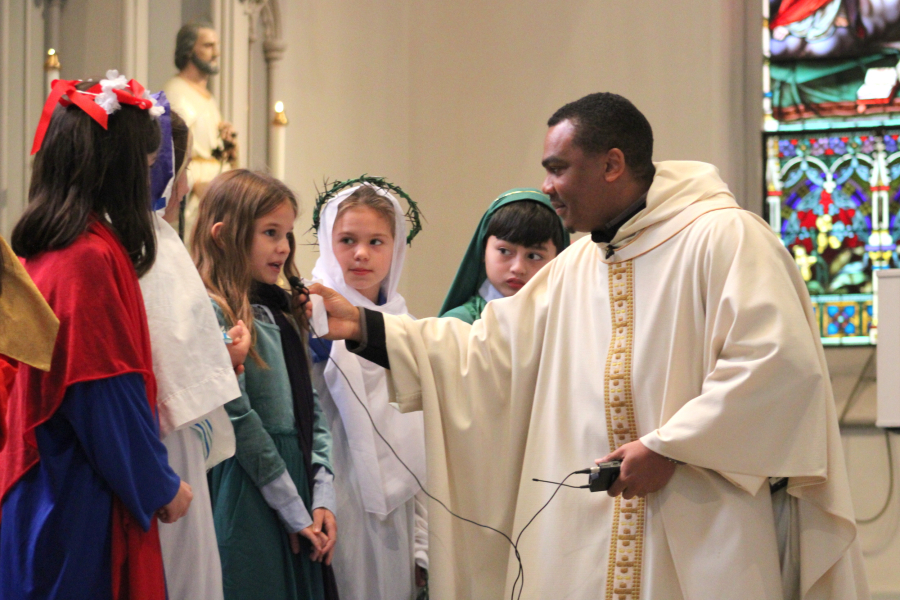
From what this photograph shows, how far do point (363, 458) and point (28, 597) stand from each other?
140cm

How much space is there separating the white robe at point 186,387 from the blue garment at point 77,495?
0.19 meters

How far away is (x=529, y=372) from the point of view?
2.92m

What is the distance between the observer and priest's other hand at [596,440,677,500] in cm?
243

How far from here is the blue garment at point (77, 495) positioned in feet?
6.38

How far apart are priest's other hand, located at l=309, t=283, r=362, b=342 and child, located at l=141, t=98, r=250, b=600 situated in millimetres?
525

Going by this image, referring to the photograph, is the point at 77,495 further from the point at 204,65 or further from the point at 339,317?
the point at 204,65

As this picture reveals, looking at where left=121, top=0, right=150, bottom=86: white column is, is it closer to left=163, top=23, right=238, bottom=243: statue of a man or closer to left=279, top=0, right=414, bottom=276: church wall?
left=163, top=23, right=238, bottom=243: statue of a man

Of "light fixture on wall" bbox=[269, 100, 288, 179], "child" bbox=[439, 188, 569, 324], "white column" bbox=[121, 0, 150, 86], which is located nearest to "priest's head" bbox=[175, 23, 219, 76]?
"white column" bbox=[121, 0, 150, 86]

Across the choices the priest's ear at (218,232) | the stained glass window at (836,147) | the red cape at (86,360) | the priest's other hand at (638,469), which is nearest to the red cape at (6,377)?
the red cape at (86,360)

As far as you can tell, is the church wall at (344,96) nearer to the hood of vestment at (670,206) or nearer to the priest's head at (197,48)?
the priest's head at (197,48)

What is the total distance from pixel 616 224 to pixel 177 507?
143cm

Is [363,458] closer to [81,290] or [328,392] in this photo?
[328,392]

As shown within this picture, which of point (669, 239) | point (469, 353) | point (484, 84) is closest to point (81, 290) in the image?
point (469, 353)

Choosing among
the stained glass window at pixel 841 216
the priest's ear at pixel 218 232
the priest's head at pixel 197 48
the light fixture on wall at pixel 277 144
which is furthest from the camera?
the stained glass window at pixel 841 216
